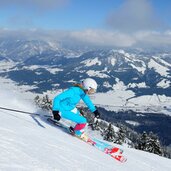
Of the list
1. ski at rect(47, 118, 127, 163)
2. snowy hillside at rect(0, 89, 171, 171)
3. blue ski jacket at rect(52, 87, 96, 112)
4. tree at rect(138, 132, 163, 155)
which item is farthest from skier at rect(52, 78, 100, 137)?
tree at rect(138, 132, 163, 155)

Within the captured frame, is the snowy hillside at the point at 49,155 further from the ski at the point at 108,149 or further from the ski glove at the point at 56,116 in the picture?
the ski glove at the point at 56,116

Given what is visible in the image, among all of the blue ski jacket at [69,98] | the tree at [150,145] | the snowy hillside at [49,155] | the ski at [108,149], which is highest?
the blue ski jacket at [69,98]

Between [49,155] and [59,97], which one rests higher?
[59,97]

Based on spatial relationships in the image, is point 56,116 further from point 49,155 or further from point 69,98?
point 49,155

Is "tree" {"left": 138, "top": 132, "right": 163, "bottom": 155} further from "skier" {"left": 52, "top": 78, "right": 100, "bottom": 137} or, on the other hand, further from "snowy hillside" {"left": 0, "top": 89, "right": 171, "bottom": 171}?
"skier" {"left": 52, "top": 78, "right": 100, "bottom": 137}

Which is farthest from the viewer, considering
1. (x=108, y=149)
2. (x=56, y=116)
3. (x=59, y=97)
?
(x=59, y=97)

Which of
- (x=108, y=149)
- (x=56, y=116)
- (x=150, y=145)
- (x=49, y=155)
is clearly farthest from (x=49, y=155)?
(x=150, y=145)

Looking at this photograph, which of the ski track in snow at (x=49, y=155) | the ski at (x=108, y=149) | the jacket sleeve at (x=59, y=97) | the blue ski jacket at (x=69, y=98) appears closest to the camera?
the ski track in snow at (x=49, y=155)

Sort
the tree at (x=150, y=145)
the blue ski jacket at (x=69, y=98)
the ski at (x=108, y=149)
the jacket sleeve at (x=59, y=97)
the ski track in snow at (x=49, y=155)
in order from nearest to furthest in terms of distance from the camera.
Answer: the ski track in snow at (x=49, y=155), the ski at (x=108, y=149), the jacket sleeve at (x=59, y=97), the blue ski jacket at (x=69, y=98), the tree at (x=150, y=145)

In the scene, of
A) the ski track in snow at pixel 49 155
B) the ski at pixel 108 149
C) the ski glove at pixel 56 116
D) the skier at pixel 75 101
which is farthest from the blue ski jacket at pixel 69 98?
the ski at pixel 108 149

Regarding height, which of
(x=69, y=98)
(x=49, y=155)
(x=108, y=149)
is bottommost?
(x=108, y=149)

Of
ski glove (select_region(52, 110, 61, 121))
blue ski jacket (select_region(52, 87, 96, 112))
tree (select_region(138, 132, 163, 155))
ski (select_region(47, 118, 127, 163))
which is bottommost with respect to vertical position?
tree (select_region(138, 132, 163, 155))

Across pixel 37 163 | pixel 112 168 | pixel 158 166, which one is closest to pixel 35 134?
pixel 112 168

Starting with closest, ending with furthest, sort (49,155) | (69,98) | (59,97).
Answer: (49,155) < (59,97) < (69,98)
